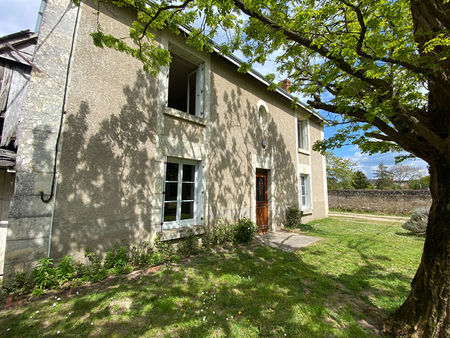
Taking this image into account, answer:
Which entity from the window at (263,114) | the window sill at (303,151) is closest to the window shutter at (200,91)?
the window at (263,114)

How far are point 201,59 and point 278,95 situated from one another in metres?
4.35

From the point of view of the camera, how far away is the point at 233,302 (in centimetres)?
287

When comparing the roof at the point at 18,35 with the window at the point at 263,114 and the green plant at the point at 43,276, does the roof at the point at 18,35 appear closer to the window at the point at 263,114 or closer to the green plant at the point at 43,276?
the green plant at the point at 43,276

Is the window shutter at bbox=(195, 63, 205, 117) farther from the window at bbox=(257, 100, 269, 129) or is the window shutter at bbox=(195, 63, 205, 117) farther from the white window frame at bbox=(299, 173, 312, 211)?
the white window frame at bbox=(299, 173, 312, 211)

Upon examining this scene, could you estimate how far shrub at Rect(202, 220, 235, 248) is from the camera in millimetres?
5386

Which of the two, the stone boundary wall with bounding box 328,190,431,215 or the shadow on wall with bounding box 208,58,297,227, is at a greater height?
the shadow on wall with bounding box 208,58,297,227

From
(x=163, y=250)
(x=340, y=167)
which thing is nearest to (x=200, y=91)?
(x=163, y=250)

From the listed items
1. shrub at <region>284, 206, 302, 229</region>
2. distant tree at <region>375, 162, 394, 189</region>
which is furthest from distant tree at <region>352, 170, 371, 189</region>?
shrub at <region>284, 206, 302, 229</region>

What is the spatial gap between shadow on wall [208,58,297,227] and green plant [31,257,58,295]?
3523 mm

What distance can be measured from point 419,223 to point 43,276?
1180cm

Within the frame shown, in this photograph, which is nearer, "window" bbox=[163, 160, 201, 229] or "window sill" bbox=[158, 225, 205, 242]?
"window sill" bbox=[158, 225, 205, 242]

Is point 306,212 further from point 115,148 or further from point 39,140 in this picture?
point 39,140

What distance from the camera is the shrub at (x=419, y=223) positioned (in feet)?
24.3

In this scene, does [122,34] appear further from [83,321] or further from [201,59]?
[83,321]
